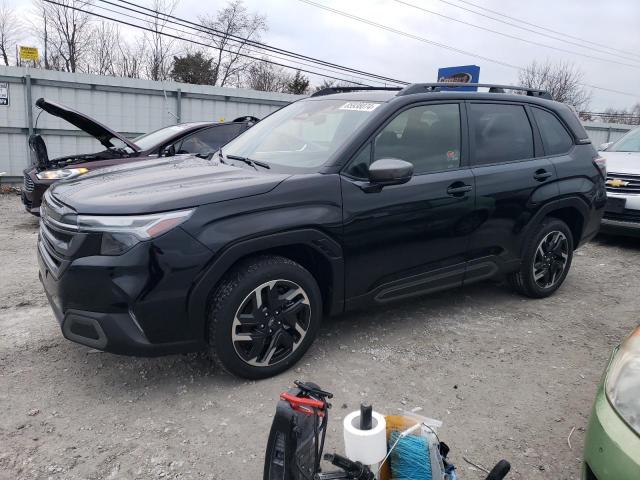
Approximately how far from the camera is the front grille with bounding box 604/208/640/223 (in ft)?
21.1

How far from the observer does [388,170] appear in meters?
3.11

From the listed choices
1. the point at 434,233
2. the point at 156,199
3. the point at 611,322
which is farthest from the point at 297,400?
the point at 611,322

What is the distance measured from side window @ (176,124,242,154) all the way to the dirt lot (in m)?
3.29

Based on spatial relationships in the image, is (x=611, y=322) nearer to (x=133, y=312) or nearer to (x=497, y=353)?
(x=497, y=353)

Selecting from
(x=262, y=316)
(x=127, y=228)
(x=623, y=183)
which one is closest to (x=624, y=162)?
(x=623, y=183)

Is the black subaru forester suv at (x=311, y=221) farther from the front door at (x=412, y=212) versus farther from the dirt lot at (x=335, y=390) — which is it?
the dirt lot at (x=335, y=390)

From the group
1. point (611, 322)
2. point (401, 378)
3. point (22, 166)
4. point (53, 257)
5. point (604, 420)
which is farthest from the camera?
point (22, 166)

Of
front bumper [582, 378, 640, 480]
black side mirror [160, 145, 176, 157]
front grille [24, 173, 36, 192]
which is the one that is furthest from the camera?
black side mirror [160, 145, 176, 157]

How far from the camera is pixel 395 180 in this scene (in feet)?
10.6

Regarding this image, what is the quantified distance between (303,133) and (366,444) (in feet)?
7.90

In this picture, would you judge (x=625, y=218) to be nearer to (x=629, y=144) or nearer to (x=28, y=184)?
(x=629, y=144)

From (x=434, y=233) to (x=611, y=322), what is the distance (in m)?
1.90

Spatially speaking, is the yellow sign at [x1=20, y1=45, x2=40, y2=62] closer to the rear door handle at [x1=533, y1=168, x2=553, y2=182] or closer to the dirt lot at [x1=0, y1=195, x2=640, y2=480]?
the dirt lot at [x1=0, y1=195, x2=640, y2=480]

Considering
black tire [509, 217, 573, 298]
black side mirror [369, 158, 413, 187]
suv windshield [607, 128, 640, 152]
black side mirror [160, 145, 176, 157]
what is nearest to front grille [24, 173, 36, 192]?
black side mirror [160, 145, 176, 157]
